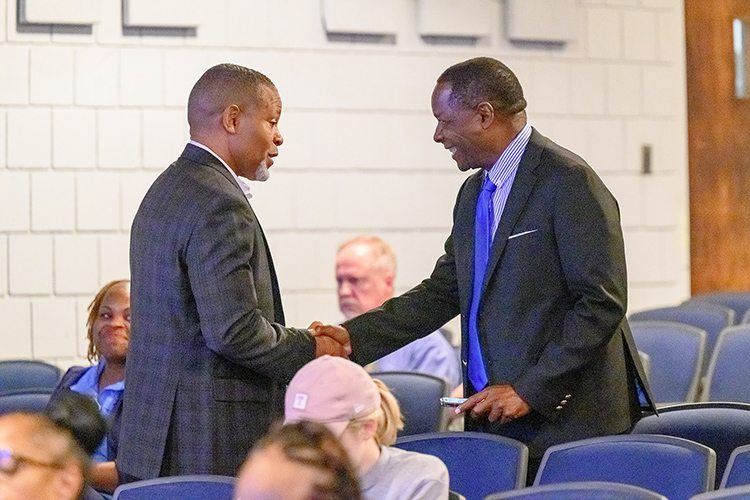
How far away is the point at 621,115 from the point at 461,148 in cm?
422

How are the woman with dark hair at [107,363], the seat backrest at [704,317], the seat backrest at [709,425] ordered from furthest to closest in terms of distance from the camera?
the seat backrest at [704,317] → the woman with dark hair at [107,363] → the seat backrest at [709,425]

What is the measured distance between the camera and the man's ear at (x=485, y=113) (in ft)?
9.62

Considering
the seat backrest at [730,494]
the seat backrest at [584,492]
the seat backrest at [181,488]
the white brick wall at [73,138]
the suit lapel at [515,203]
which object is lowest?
the seat backrest at [181,488]

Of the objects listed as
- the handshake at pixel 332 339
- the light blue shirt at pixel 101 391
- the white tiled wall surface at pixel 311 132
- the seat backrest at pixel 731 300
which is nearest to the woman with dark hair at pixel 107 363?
the light blue shirt at pixel 101 391

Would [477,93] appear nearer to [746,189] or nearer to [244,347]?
[244,347]

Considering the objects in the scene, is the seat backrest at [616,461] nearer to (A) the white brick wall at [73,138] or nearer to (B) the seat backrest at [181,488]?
(B) the seat backrest at [181,488]

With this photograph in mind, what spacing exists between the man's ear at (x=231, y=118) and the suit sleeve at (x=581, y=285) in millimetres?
845

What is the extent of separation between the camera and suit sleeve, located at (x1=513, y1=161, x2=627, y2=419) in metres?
2.80

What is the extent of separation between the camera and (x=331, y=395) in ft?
7.74

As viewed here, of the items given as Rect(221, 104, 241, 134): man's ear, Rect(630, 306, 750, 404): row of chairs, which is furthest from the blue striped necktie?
Rect(630, 306, 750, 404): row of chairs

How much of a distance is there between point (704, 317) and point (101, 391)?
139 inches

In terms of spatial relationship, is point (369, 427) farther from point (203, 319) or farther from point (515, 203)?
point (515, 203)

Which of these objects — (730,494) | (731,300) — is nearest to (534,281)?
(730,494)

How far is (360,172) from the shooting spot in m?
6.37
